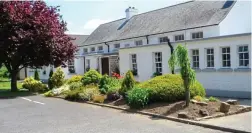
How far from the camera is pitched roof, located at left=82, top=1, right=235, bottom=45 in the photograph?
24.3 m

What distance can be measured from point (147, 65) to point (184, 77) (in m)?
9.81

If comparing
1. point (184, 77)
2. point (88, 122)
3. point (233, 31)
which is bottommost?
point (88, 122)

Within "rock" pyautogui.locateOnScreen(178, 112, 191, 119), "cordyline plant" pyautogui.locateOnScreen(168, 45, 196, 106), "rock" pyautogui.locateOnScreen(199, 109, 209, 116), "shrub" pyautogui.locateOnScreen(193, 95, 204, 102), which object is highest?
"cordyline plant" pyautogui.locateOnScreen(168, 45, 196, 106)

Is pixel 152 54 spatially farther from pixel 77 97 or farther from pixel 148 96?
pixel 148 96

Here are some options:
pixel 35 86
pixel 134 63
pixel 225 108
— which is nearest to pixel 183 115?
pixel 225 108

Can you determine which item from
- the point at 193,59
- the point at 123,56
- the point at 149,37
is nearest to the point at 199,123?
the point at 193,59

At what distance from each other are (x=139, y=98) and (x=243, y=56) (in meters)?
6.21

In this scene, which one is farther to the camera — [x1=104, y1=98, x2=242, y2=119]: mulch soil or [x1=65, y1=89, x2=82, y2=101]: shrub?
[x1=65, y1=89, x2=82, y2=101]: shrub

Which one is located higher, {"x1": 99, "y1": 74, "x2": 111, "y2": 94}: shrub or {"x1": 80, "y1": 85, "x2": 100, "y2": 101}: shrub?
{"x1": 99, "y1": 74, "x2": 111, "y2": 94}: shrub

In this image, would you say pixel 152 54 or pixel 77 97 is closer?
pixel 77 97

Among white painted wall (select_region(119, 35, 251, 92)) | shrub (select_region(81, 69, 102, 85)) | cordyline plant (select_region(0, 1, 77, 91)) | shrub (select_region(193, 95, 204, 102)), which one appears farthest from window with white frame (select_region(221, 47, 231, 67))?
cordyline plant (select_region(0, 1, 77, 91))

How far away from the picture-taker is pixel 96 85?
18.8 meters

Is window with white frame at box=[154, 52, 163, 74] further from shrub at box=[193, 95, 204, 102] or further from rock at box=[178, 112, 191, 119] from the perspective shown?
rock at box=[178, 112, 191, 119]

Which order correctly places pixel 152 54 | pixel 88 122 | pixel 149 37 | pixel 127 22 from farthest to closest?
pixel 127 22 < pixel 149 37 < pixel 152 54 < pixel 88 122
